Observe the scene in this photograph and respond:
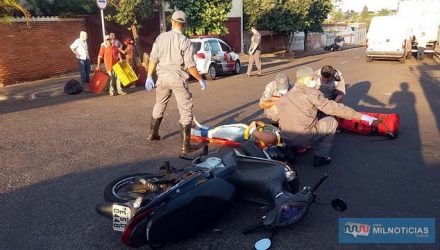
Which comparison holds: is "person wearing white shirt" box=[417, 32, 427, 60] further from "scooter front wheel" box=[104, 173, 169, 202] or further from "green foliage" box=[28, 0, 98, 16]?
"scooter front wheel" box=[104, 173, 169, 202]

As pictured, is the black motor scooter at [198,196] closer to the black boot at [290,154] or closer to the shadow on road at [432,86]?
the black boot at [290,154]

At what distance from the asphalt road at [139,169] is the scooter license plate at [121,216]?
0.29m

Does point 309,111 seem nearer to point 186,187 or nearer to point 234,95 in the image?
point 186,187

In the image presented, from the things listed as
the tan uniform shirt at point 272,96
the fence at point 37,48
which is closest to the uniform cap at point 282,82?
the tan uniform shirt at point 272,96

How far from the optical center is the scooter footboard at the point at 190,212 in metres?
2.87

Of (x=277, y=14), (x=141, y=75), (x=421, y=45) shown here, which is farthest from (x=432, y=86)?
(x=277, y=14)

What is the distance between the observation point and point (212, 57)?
14438 mm

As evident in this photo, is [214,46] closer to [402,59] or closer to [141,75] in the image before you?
[141,75]

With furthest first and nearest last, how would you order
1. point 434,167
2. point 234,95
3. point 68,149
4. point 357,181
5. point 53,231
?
point 234,95 < point 68,149 < point 434,167 < point 357,181 < point 53,231

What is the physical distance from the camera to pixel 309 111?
475 cm

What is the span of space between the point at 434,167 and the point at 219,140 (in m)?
3.02

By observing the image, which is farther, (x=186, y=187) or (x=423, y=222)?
(x=423, y=222)

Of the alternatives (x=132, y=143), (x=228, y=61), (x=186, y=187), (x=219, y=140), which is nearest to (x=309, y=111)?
(x=219, y=140)

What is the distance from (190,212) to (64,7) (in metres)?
14.8
